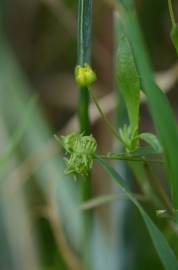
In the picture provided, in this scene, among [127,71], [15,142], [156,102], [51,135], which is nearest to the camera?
[156,102]

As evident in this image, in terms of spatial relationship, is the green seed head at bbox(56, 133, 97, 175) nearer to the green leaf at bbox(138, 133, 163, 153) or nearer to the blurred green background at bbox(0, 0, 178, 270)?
the green leaf at bbox(138, 133, 163, 153)

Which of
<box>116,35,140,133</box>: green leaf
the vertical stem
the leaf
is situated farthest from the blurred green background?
<box>116,35,140,133</box>: green leaf

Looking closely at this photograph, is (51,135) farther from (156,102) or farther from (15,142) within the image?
(156,102)

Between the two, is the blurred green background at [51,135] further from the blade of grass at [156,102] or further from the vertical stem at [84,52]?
the blade of grass at [156,102]

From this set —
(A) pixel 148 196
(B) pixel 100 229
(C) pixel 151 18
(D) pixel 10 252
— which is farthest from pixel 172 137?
(C) pixel 151 18

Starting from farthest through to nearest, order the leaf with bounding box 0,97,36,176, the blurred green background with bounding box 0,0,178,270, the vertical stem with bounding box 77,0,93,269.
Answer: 1. the blurred green background with bounding box 0,0,178,270
2. the leaf with bounding box 0,97,36,176
3. the vertical stem with bounding box 77,0,93,269

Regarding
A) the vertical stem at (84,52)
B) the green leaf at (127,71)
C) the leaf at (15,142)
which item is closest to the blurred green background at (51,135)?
the leaf at (15,142)

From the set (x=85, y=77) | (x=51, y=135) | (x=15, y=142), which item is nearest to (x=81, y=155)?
(x=85, y=77)

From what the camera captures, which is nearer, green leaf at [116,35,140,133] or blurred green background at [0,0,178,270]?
green leaf at [116,35,140,133]

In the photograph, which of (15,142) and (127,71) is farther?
(15,142)

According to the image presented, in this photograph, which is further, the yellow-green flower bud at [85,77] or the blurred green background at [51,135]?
the blurred green background at [51,135]

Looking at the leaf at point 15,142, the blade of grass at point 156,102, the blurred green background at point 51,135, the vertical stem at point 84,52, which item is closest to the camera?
the blade of grass at point 156,102

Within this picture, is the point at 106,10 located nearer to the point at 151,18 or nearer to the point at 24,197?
the point at 151,18
